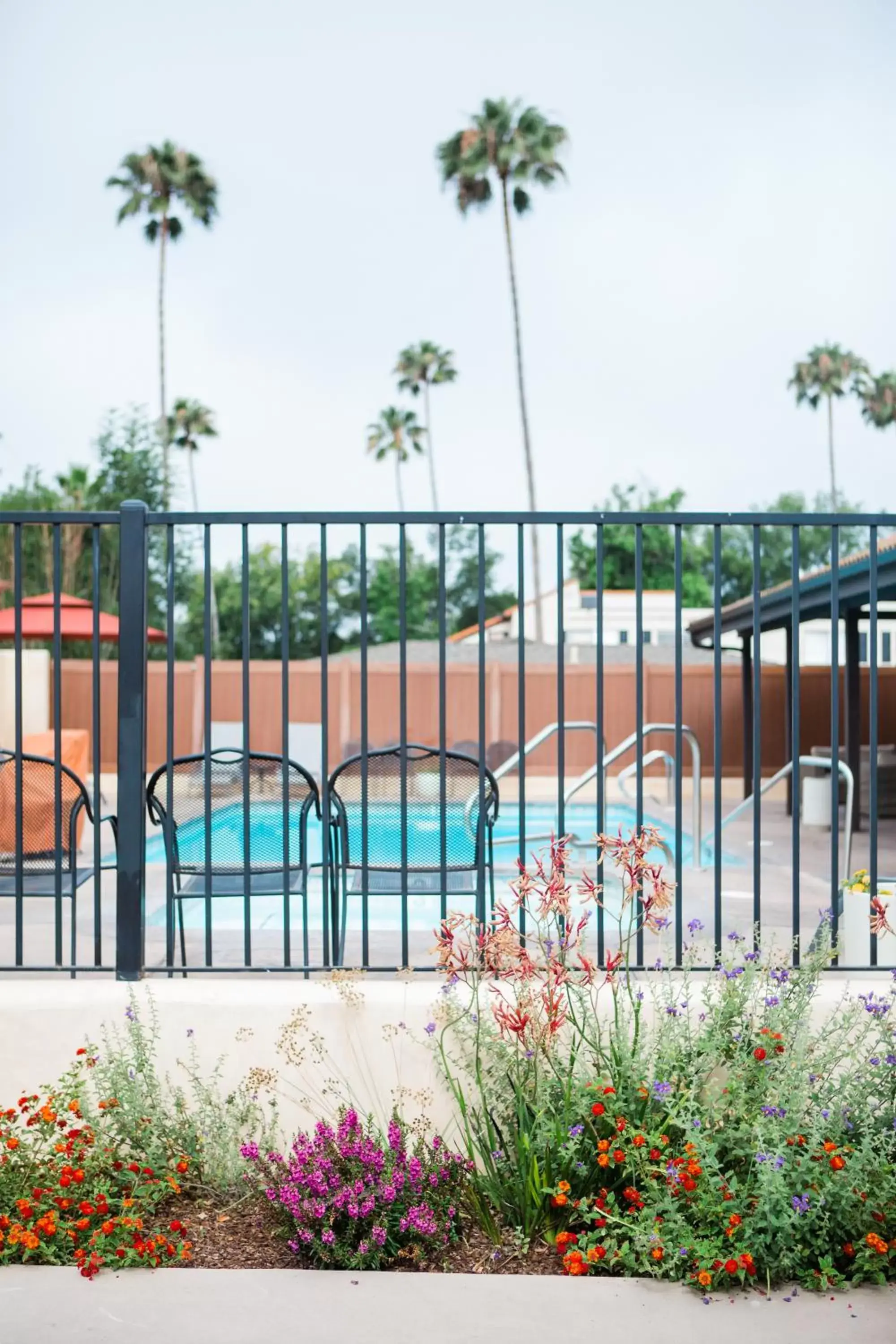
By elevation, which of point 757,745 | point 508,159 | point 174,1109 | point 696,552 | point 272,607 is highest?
point 508,159

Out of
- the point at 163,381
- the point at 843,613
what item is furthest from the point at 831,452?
the point at 843,613

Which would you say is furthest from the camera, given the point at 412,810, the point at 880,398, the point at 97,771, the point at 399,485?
the point at 399,485

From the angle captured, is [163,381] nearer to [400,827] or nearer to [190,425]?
[190,425]

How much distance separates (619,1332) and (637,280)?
Answer: 131 ft

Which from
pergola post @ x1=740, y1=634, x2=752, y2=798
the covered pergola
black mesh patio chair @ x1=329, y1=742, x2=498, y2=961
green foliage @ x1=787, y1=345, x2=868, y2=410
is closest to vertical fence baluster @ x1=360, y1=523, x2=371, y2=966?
black mesh patio chair @ x1=329, y1=742, x2=498, y2=961

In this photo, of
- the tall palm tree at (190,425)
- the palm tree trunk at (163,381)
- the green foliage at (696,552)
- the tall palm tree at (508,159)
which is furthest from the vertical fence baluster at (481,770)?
the green foliage at (696,552)

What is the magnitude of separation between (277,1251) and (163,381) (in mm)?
29768

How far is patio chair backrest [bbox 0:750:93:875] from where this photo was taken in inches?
133

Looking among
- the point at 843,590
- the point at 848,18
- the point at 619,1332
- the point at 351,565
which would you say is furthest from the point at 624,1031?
the point at 351,565

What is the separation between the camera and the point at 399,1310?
2240mm

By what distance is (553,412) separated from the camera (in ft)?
136

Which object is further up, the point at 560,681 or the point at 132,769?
the point at 560,681

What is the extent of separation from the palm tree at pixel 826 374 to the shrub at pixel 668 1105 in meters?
36.6

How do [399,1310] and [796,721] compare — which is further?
[796,721]
